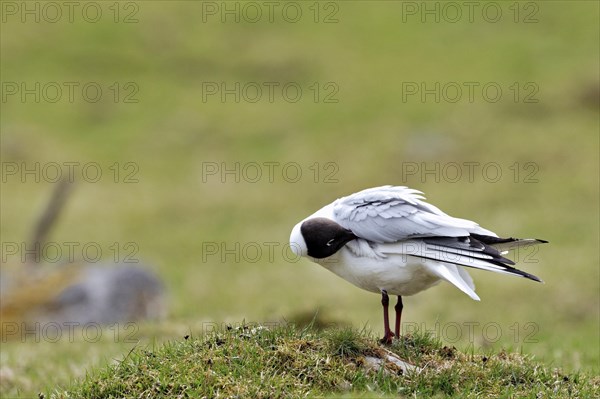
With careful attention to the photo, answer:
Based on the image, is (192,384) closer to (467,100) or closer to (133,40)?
(467,100)

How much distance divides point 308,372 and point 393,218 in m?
1.71

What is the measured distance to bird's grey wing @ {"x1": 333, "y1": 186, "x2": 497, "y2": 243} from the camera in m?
8.31

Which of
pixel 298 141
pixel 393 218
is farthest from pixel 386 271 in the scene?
pixel 298 141

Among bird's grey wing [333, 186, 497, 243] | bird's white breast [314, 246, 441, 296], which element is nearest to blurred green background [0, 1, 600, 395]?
bird's white breast [314, 246, 441, 296]

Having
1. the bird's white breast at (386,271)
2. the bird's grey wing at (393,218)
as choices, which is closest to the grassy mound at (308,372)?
the bird's white breast at (386,271)

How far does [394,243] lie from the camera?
8.44 m

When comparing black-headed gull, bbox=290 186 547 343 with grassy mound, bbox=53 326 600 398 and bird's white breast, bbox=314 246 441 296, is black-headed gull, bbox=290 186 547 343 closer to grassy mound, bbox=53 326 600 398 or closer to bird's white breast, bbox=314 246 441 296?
bird's white breast, bbox=314 246 441 296

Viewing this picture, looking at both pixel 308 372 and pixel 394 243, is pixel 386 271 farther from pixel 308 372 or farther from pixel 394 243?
pixel 308 372

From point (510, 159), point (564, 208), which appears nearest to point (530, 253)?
point (564, 208)

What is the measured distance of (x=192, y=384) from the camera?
7.60 m

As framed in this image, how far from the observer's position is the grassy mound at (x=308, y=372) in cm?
757

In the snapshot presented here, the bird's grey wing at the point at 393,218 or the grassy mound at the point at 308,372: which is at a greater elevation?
the bird's grey wing at the point at 393,218

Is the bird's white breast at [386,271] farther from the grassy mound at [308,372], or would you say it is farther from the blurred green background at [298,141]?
the blurred green background at [298,141]

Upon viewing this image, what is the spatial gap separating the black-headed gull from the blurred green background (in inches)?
158
